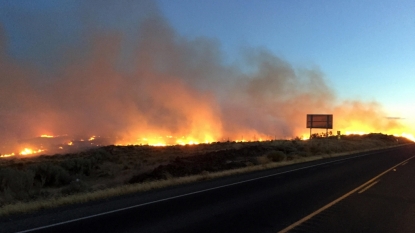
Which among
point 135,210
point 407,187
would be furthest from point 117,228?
point 407,187

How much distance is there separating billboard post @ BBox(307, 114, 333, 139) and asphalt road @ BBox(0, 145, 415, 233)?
4619cm

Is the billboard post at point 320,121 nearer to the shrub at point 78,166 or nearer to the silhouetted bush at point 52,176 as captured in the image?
the shrub at point 78,166

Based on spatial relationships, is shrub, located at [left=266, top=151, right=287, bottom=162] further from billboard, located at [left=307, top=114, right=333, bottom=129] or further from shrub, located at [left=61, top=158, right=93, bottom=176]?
billboard, located at [left=307, top=114, right=333, bottom=129]

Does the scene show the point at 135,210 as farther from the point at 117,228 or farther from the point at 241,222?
the point at 241,222

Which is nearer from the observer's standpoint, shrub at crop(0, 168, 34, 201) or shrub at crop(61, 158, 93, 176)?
shrub at crop(0, 168, 34, 201)

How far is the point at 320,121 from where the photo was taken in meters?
59.7

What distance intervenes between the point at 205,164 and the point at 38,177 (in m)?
11.7

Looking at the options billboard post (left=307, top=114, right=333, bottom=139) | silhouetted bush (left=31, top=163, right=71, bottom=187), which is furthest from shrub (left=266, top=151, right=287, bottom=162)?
billboard post (left=307, top=114, right=333, bottom=139)

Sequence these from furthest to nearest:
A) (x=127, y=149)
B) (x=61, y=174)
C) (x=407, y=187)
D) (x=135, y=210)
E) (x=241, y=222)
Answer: (x=127, y=149), (x=61, y=174), (x=407, y=187), (x=135, y=210), (x=241, y=222)

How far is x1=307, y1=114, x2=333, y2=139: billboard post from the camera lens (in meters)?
58.8

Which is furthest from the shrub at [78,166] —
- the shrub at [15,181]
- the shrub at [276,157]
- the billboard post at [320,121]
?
the billboard post at [320,121]

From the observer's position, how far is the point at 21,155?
45.8m

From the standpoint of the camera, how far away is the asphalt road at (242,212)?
7.83 meters

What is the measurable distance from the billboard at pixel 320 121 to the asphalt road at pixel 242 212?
4620 cm
